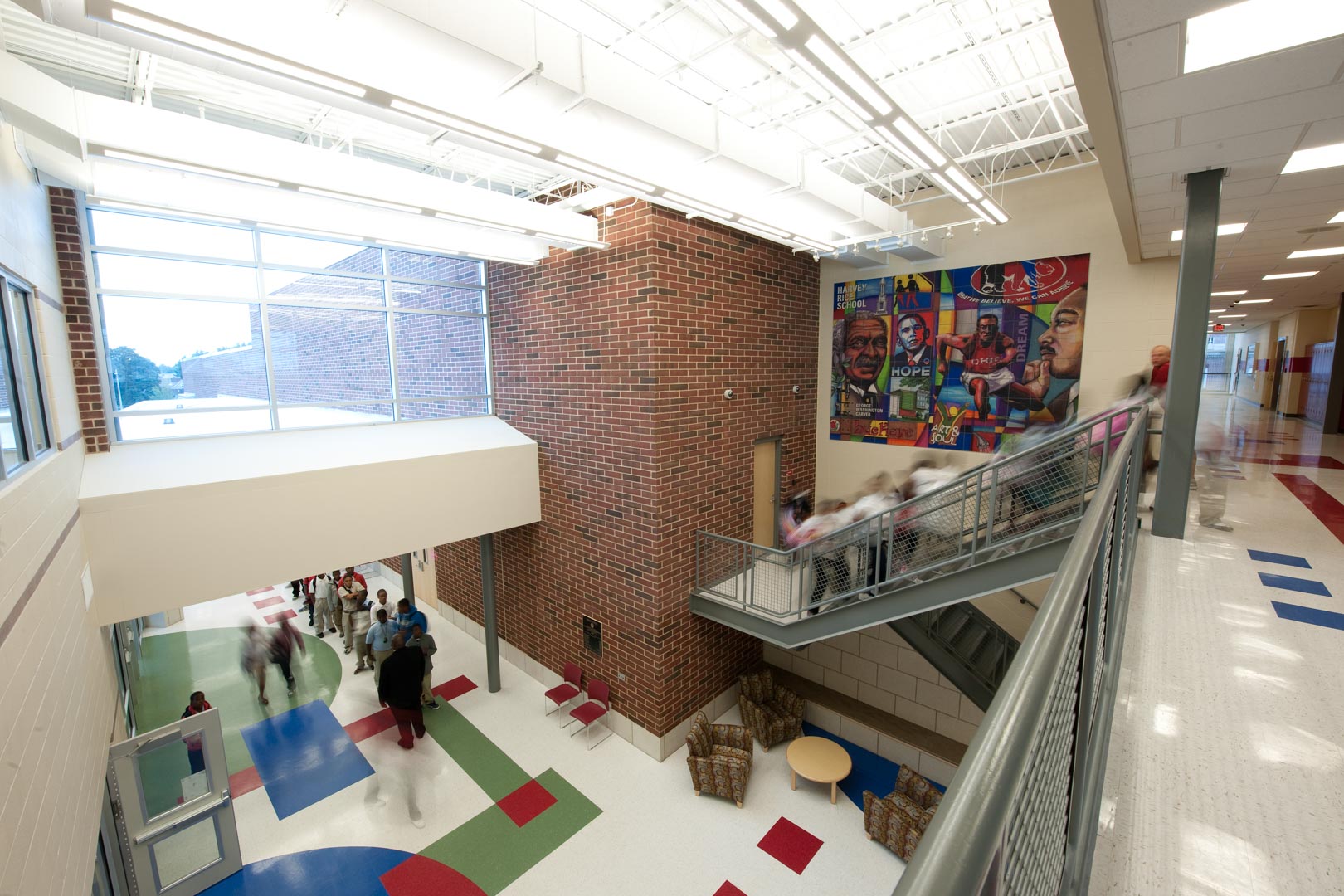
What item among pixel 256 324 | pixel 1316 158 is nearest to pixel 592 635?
pixel 256 324

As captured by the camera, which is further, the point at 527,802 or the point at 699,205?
the point at 527,802

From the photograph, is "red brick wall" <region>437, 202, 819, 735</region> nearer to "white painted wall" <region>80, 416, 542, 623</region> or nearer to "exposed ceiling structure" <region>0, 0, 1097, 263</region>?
"white painted wall" <region>80, 416, 542, 623</region>

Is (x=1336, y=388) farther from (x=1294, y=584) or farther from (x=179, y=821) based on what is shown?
(x=179, y=821)

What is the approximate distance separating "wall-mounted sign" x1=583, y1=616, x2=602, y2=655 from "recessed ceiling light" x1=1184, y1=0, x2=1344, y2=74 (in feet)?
23.8

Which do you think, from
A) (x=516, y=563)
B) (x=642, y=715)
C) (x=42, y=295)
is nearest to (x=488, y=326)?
(x=516, y=563)

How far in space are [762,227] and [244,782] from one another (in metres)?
8.51

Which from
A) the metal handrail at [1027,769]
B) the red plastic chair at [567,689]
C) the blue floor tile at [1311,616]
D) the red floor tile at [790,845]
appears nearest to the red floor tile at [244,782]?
the red plastic chair at [567,689]

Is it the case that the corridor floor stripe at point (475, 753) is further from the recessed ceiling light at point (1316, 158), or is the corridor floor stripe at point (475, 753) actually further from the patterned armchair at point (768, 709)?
the recessed ceiling light at point (1316, 158)

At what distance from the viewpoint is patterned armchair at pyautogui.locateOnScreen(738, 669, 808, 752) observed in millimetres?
7109

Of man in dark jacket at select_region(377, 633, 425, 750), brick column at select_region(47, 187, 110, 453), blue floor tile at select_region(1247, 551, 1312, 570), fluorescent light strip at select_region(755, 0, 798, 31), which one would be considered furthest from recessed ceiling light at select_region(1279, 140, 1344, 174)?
brick column at select_region(47, 187, 110, 453)

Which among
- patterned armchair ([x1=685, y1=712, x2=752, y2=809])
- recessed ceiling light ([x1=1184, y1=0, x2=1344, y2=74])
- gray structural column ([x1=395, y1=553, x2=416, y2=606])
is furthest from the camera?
gray structural column ([x1=395, y1=553, x2=416, y2=606])

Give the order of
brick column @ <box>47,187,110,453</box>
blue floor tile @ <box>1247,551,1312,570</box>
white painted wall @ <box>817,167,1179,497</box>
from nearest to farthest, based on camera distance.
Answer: blue floor tile @ <box>1247,551,1312,570</box>, brick column @ <box>47,187,110,453</box>, white painted wall @ <box>817,167,1179,497</box>

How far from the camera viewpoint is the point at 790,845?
5586 mm

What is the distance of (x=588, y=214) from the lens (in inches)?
276
